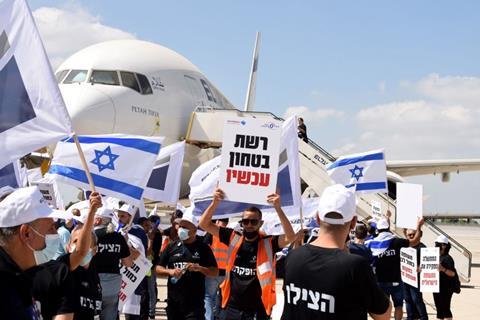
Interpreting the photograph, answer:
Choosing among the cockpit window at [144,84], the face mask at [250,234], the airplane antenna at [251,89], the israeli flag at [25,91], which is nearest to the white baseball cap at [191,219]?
the face mask at [250,234]

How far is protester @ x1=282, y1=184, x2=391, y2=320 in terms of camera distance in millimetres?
3545

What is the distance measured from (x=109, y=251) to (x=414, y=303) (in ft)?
18.8

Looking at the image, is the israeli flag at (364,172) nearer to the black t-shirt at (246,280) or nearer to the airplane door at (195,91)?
the black t-shirt at (246,280)

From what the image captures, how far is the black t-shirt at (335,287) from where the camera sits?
354 centimetres

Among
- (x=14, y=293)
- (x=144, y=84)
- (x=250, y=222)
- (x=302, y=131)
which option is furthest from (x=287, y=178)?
(x=302, y=131)

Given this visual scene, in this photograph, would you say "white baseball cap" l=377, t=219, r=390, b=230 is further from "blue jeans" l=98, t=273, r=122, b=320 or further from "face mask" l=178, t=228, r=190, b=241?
"blue jeans" l=98, t=273, r=122, b=320

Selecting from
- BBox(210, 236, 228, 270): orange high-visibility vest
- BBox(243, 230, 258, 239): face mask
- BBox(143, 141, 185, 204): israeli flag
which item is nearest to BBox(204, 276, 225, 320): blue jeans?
BBox(210, 236, 228, 270): orange high-visibility vest

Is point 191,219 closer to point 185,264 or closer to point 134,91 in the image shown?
point 185,264

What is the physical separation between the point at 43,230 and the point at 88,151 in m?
4.25

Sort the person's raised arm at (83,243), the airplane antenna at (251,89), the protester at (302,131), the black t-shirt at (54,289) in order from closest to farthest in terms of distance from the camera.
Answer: the black t-shirt at (54,289), the person's raised arm at (83,243), the protester at (302,131), the airplane antenna at (251,89)

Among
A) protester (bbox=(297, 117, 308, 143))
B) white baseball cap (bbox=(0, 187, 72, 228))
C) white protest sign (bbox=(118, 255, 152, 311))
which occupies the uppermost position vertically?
white baseball cap (bbox=(0, 187, 72, 228))

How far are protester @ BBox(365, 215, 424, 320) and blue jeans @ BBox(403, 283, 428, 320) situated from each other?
0.21 m

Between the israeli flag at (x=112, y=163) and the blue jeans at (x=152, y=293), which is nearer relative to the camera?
the israeli flag at (x=112, y=163)

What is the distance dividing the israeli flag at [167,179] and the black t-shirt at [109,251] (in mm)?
2011
